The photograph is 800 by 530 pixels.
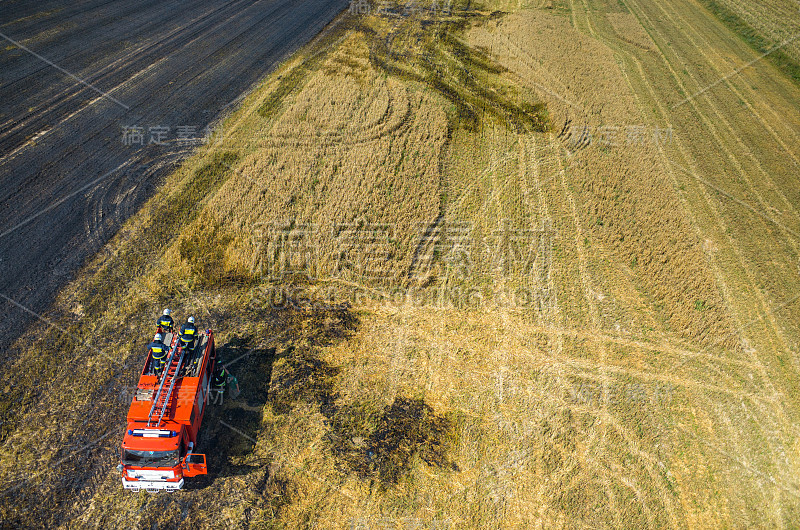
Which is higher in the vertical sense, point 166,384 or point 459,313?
point 459,313

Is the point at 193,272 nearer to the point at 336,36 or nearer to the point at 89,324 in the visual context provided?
the point at 89,324

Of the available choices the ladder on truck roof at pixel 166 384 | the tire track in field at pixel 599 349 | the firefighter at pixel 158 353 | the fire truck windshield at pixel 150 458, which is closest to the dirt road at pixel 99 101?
the firefighter at pixel 158 353

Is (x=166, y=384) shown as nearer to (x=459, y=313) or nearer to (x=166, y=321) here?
(x=166, y=321)

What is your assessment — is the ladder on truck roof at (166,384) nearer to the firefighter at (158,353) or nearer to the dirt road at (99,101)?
the firefighter at (158,353)

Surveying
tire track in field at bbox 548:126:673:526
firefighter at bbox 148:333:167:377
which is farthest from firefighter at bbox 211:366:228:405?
tire track in field at bbox 548:126:673:526

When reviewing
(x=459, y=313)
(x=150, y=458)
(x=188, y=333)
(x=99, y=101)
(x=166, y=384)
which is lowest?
(x=150, y=458)

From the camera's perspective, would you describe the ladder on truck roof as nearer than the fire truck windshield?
No

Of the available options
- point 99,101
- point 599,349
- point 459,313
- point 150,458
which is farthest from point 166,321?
point 99,101

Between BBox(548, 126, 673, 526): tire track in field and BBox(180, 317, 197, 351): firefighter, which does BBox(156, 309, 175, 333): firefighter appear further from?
BBox(548, 126, 673, 526): tire track in field
